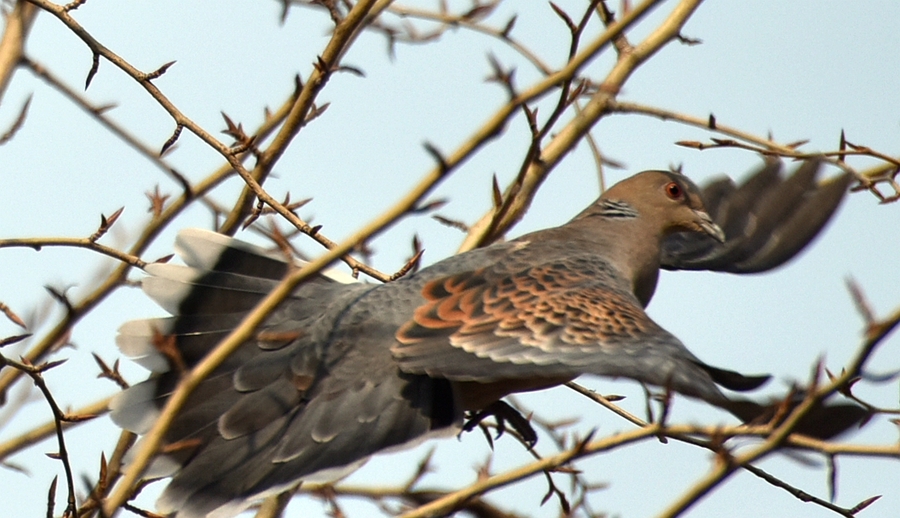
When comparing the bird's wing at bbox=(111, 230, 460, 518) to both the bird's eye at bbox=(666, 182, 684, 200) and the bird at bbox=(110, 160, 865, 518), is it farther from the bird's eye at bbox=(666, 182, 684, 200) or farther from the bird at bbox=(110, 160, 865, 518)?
the bird's eye at bbox=(666, 182, 684, 200)

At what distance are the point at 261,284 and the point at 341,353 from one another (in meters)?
0.53

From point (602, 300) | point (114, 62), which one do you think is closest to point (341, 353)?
point (602, 300)

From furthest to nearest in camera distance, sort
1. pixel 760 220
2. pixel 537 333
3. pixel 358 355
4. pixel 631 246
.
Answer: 1. pixel 760 220
2. pixel 631 246
3. pixel 358 355
4. pixel 537 333

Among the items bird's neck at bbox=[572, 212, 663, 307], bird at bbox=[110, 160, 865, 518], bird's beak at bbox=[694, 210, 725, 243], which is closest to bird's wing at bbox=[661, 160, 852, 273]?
bird's beak at bbox=[694, 210, 725, 243]

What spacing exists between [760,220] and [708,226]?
341mm

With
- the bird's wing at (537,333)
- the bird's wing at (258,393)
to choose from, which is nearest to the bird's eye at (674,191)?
the bird's wing at (537,333)

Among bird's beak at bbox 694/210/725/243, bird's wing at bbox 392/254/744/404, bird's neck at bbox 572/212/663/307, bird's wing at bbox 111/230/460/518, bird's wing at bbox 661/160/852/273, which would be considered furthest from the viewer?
bird's beak at bbox 694/210/725/243

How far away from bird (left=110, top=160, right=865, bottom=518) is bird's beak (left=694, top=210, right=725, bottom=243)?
75cm

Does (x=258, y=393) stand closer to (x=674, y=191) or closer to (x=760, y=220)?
(x=674, y=191)

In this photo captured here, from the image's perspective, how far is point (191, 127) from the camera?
3.53 meters

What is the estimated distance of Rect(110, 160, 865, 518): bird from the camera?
367 centimetres

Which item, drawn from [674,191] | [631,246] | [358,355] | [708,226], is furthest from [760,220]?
[358,355]

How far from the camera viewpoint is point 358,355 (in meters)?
4.01

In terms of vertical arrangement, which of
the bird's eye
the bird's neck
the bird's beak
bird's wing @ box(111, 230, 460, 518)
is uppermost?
the bird's eye
